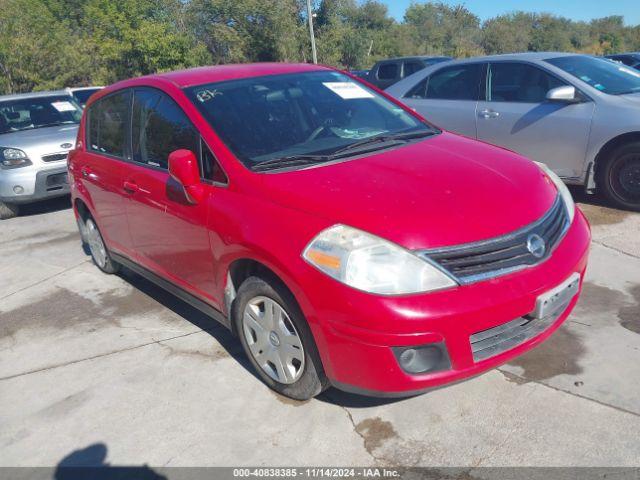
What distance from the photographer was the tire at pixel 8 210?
8.01 metres

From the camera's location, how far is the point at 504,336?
2.66 m

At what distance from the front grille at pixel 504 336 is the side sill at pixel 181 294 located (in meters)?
1.48

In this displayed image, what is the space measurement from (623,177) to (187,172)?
4346 millimetres

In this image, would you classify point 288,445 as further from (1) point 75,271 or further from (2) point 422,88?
(2) point 422,88

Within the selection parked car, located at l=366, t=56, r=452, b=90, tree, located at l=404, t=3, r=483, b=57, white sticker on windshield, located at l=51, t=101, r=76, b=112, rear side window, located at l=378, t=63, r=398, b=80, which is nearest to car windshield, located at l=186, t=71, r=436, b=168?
white sticker on windshield, located at l=51, t=101, r=76, b=112

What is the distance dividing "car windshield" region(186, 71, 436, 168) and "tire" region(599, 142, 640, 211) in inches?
104

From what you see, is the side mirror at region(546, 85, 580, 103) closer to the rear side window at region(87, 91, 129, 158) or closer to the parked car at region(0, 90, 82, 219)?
A: the rear side window at region(87, 91, 129, 158)

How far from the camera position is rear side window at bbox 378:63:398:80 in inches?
583

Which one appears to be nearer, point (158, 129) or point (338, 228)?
point (338, 228)

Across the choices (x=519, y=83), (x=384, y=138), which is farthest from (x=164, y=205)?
(x=519, y=83)

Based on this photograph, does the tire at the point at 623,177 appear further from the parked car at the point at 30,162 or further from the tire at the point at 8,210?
the tire at the point at 8,210

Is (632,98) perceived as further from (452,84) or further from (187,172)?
(187,172)

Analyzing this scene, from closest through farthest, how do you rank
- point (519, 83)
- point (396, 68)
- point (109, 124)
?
point (109, 124)
point (519, 83)
point (396, 68)

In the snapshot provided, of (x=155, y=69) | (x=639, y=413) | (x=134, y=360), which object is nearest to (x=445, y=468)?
(x=639, y=413)
